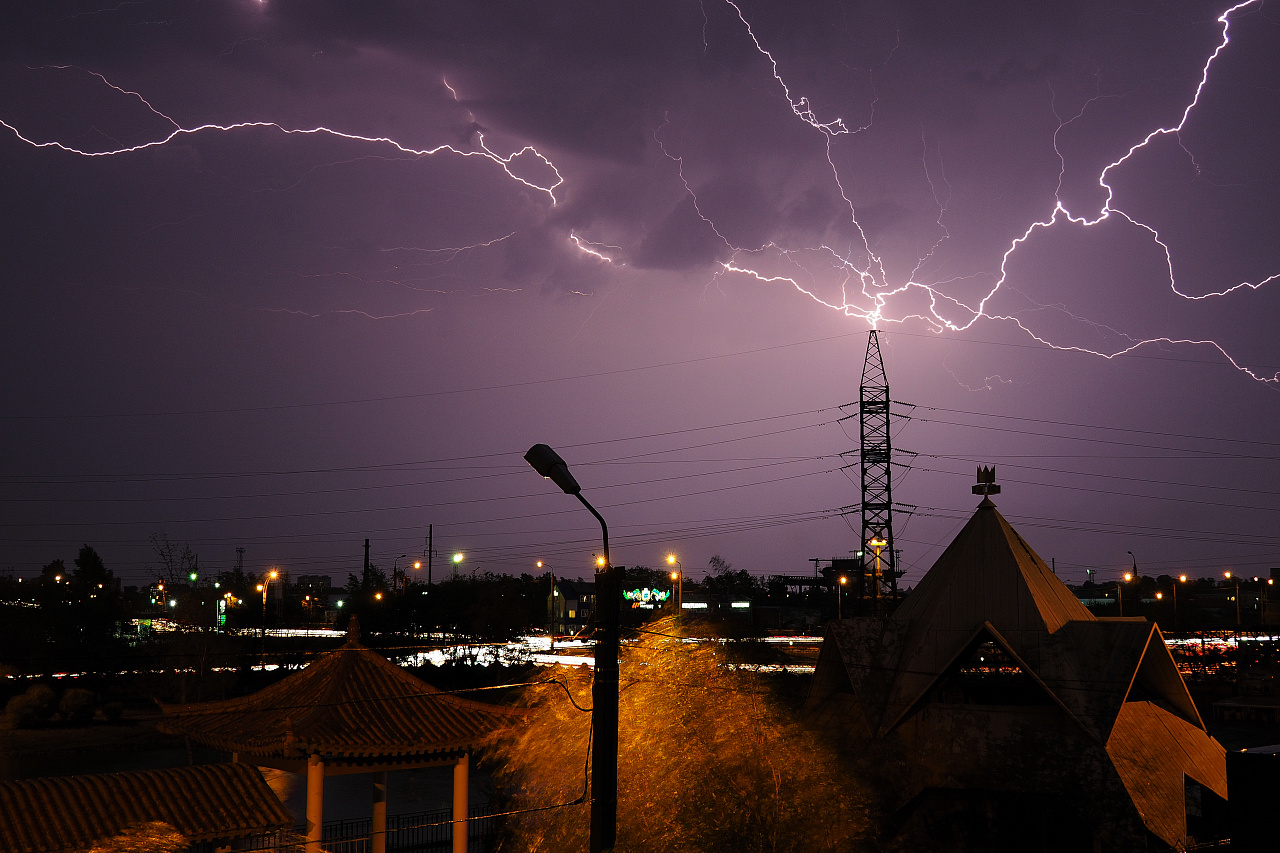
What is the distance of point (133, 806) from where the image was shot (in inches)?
516

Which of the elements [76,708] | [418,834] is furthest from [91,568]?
[418,834]

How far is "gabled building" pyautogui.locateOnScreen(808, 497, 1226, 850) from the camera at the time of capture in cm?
1928

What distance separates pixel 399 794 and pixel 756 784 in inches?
921

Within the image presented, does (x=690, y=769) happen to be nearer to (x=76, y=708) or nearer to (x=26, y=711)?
(x=26, y=711)

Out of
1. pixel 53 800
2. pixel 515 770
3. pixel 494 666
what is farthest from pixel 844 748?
pixel 494 666

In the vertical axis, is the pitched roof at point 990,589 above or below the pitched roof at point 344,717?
above

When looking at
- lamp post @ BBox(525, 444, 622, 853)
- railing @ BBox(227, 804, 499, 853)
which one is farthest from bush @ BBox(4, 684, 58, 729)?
lamp post @ BBox(525, 444, 622, 853)

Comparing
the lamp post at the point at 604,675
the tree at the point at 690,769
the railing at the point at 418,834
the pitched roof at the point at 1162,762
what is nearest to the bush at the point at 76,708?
the railing at the point at 418,834

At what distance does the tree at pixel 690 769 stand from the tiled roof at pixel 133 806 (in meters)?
3.63

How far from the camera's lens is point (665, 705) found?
1631 cm

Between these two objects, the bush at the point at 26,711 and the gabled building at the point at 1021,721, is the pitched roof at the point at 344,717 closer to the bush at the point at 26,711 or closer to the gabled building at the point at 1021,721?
the gabled building at the point at 1021,721

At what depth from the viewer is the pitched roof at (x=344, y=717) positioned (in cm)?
1377

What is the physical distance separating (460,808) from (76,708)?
126 ft

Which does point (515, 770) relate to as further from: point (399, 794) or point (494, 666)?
point (494, 666)
